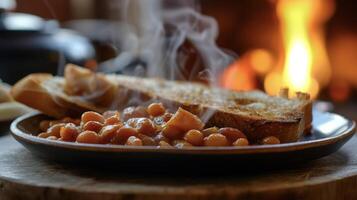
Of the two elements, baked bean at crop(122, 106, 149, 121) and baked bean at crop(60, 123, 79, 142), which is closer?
baked bean at crop(60, 123, 79, 142)

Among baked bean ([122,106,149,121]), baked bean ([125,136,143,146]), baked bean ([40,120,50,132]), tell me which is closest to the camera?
baked bean ([125,136,143,146])

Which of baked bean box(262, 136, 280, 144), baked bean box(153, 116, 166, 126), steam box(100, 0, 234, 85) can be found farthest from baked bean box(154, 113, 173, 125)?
steam box(100, 0, 234, 85)

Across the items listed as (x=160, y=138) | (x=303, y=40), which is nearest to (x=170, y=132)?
(x=160, y=138)

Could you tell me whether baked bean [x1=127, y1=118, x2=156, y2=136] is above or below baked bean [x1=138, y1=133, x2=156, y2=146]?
above

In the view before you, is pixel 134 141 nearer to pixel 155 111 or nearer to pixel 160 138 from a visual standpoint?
pixel 160 138

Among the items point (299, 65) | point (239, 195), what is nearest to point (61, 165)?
point (239, 195)

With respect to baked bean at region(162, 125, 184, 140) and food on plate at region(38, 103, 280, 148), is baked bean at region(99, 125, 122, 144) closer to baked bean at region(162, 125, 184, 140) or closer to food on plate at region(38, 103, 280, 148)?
food on plate at region(38, 103, 280, 148)

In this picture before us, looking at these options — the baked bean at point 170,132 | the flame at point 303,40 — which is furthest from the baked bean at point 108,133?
the flame at point 303,40

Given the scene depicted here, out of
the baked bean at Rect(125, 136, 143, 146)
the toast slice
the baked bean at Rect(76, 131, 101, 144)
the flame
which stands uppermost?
the baked bean at Rect(125, 136, 143, 146)
